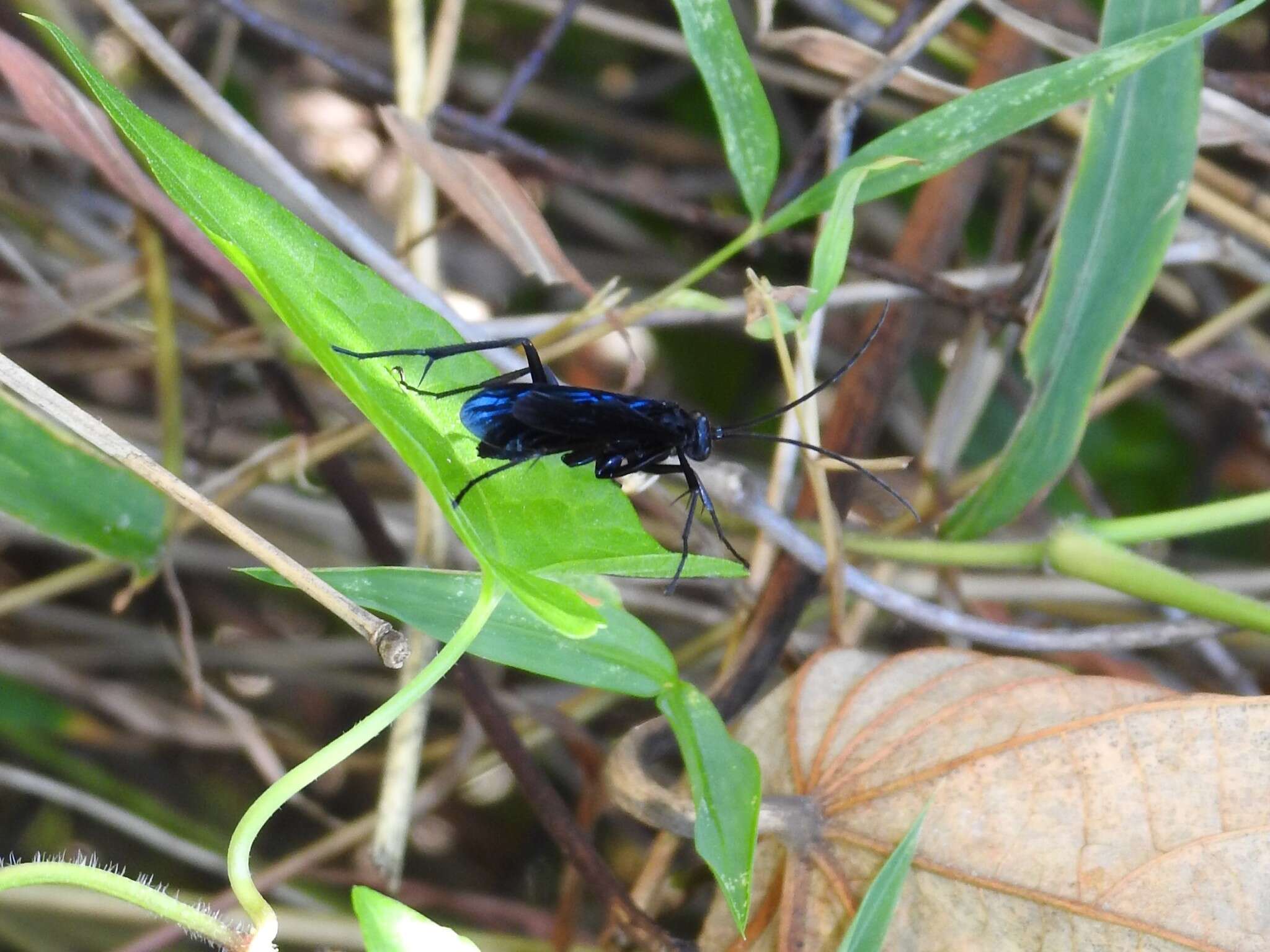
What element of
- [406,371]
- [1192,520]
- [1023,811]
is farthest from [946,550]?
[406,371]

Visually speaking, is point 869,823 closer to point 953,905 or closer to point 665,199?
point 953,905

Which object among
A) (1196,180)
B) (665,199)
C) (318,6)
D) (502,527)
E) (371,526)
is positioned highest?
(318,6)

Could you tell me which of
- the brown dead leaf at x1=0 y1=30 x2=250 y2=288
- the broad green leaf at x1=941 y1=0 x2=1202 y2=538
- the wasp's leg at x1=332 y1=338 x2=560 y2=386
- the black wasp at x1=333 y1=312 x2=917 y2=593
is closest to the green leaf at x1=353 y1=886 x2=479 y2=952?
the black wasp at x1=333 y1=312 x2=917 y2=593

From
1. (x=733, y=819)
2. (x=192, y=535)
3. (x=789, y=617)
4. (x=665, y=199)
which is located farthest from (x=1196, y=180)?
(x=192, y=535)

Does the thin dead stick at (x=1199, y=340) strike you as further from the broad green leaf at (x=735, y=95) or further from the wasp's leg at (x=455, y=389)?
the wasp's leg at (x=455, y=389)

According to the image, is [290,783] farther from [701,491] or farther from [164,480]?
[701,491]

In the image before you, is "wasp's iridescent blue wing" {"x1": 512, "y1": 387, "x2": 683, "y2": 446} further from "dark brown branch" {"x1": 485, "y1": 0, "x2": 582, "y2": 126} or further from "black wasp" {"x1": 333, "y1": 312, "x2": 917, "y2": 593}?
"dark brown branch" {"x1": 485, "y1": 0, "x2": 582, "y2": 126}

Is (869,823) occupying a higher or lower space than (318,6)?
lower
